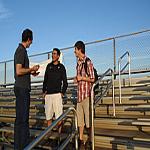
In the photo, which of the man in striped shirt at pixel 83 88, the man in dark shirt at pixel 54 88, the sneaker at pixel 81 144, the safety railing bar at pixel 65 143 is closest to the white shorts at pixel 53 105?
the man in dark shirt at pixel 54 88

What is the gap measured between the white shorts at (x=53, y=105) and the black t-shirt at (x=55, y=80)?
0.10 m

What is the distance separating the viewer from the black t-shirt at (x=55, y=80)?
562 cm

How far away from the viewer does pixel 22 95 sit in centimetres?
444

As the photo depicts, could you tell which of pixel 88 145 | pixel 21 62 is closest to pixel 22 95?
pixel 21 62

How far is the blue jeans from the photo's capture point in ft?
14.4

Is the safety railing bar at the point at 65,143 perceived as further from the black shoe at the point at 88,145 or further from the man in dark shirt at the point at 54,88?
the man in dark shirt at the point at 54,88

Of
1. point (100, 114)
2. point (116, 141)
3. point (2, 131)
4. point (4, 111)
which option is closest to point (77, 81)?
point (116, 141)

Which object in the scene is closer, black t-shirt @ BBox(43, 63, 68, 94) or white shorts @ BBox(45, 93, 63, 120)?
white shorts @ BBox(45, 93, 63, 120)

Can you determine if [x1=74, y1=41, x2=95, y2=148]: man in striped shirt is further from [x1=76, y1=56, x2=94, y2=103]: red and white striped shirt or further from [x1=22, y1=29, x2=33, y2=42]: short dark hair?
[x1=22, y1=29, x2=33, y2=42]: short dark hair

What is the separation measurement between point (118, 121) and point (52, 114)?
1.25 meters

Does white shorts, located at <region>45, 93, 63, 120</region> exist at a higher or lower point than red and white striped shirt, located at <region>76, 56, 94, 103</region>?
lower

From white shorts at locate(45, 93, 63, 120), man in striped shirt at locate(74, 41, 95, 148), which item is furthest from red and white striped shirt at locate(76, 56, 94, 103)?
white shorts at locate(45, 93, 63, 120)

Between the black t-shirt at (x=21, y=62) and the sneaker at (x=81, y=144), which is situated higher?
the black t-shirt at (x=21, y=62)

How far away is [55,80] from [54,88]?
16 centimetres
